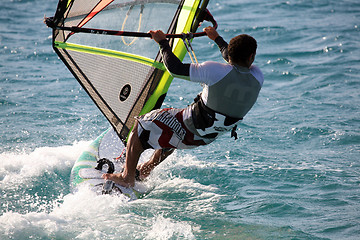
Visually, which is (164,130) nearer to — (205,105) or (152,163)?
(205,105)

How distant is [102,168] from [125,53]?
4.34ft

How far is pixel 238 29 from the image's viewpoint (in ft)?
42.0

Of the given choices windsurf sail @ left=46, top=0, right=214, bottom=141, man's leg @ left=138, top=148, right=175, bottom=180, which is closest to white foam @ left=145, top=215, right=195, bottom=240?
man's leg @ left=138, top=148, right=175, bottom=180

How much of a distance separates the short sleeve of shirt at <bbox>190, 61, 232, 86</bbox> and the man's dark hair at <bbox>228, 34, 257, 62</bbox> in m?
0.13

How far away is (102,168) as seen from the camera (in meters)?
5.18

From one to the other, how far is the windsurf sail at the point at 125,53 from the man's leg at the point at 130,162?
26.6 inches

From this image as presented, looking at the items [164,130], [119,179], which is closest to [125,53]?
[164,130]

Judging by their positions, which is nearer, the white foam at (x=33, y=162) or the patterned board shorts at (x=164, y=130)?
the patterned board shorts at (x=164, y=130)

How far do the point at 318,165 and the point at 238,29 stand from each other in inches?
301

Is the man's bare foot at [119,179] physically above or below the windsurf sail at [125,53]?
below

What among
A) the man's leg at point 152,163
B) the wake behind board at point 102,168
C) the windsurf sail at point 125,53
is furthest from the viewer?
the man's leg at point 152,163

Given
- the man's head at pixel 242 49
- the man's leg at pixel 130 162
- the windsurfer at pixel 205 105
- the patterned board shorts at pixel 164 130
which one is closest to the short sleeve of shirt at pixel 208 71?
the windsurfer at pixel 205 105

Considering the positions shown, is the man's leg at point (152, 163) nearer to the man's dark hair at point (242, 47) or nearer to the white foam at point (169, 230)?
the white foam at point (169, 230)

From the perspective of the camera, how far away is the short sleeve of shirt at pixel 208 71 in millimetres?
3986
